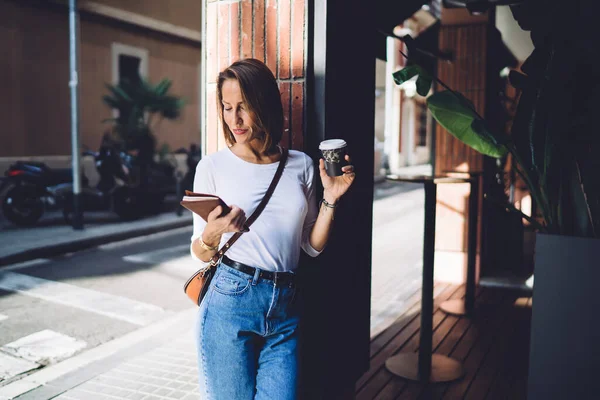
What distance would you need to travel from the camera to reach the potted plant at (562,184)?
7.36 ft

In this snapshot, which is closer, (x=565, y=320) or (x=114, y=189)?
(x=565, y=320)

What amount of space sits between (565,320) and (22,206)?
8.61m

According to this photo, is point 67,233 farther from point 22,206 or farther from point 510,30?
point 510,30

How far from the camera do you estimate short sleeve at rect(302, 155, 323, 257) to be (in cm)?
188

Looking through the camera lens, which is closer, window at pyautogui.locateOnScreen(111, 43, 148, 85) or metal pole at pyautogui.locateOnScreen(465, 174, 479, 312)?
metal pole at pyautogui.locateOnScreen(465, 174, 479, 312)

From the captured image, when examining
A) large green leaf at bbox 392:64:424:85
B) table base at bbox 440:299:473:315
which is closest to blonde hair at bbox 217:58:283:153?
large green leaf at bbox 392:64:424:85

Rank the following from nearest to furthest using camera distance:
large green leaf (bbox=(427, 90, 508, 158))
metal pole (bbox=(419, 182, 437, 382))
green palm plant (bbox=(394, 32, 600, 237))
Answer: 1. green palm plant (bbox=(394, 32, 600, 237))
2. large green leaf (bbox=(427, 90, 508, 158))
3. metal pole (bbox=(419, 182, 437, 382))

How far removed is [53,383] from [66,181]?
263 inches

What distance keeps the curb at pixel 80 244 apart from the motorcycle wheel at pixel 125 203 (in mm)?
846

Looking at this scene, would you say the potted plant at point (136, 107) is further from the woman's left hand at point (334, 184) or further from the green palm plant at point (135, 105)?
the woman's left hand at point (334, 184)

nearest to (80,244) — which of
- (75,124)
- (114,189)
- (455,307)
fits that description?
(75,124)

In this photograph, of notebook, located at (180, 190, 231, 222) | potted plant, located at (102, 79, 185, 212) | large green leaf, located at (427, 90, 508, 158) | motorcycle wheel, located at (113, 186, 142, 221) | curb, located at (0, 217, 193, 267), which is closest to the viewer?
notebook, located at (180, 190, 231, 222)

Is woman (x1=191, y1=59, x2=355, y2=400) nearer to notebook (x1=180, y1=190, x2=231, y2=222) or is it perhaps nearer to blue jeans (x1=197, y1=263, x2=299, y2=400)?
blue jeans (x1=197, y1=263, x2=299, y2=400)

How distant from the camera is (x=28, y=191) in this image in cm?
891
